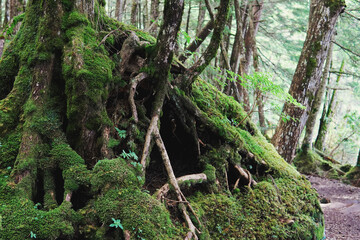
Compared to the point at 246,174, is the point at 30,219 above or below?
above

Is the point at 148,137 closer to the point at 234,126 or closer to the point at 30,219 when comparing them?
the point at 30,219

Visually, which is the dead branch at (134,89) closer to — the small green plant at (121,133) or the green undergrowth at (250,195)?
the small green plant at (121,133)

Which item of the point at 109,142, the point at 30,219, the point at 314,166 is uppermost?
the point at 109,142

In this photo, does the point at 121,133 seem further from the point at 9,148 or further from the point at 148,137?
the point at 9,148

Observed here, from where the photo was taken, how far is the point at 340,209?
9.19 meters

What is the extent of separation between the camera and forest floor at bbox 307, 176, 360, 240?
7.25 metres

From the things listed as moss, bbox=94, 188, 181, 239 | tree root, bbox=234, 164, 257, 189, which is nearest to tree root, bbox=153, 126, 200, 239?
moss, bbox=94, 188, 181, 239

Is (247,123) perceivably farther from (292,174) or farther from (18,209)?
(18,209)

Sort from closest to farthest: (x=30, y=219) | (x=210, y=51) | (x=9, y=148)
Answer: (x=30, y=219), (x=9, y=148), (x=210, y=51)

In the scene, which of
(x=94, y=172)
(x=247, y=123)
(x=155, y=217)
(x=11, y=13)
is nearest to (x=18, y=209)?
(x=94, y=172)

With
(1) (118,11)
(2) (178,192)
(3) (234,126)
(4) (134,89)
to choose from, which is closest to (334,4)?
(3) (234,126)

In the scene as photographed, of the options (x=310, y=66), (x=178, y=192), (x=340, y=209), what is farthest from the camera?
(x=340, y=209)

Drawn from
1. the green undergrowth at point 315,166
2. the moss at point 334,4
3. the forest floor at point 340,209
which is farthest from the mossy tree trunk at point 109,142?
the green undergrowth at point 315,166

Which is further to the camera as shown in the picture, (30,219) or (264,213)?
(264,213)
